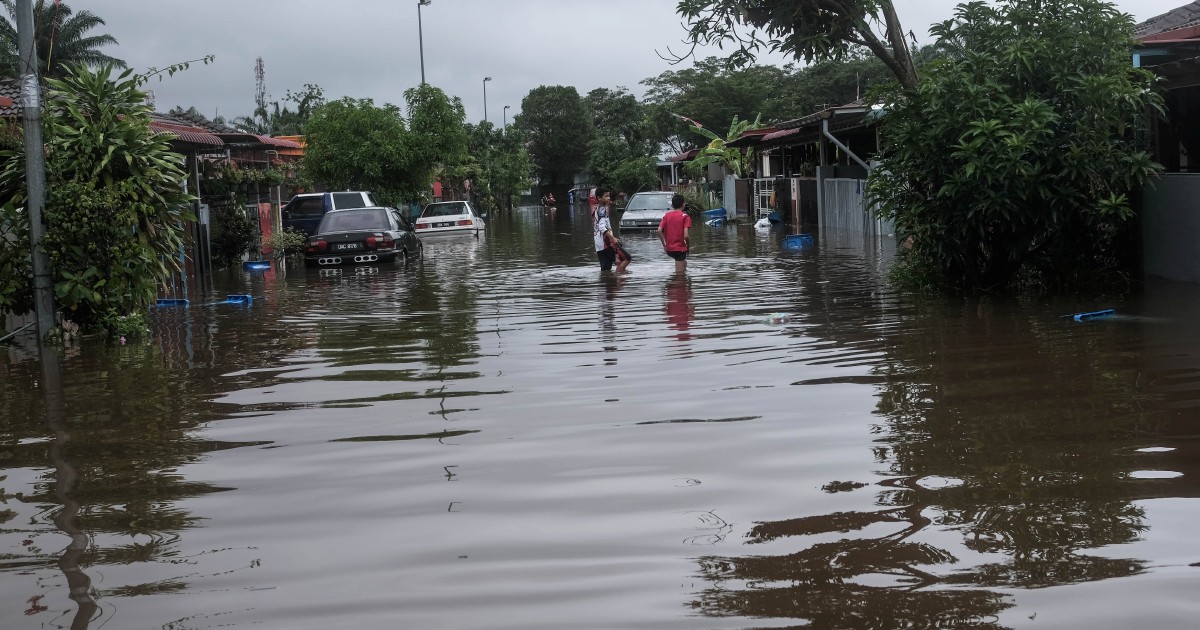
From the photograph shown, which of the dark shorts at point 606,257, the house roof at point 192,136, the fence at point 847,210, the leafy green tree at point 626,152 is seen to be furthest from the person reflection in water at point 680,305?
the leafy green tree at point 626,152

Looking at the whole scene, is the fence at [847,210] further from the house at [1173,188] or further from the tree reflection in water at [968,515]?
the tree reflection in water at [968,515]

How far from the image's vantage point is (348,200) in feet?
105

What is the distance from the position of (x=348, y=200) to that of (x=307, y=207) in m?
1.22

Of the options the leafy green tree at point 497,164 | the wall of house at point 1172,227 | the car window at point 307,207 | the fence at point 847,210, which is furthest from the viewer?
the leafy green tree at point 497,164

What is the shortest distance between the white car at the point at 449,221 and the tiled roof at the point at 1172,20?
20411 mm

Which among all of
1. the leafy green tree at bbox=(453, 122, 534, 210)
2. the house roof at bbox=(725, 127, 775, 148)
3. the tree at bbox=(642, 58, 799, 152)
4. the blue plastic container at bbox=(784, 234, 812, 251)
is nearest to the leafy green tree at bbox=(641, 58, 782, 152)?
the tree at bbox=(642, 58, 799, 152)

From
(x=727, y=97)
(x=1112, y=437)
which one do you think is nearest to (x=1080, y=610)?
(x=1112, y=437)

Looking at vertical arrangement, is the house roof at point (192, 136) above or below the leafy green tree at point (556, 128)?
below

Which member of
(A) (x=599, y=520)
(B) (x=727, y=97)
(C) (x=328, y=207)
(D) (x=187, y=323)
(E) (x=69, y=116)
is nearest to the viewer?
(A) (x=599, y=520)

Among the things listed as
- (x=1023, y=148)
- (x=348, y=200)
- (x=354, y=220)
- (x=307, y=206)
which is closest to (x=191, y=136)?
(x=354, y=220)

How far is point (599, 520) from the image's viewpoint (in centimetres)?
529

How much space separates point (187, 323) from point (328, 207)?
679 inches

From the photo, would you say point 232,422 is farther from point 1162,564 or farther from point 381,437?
point 1162,564

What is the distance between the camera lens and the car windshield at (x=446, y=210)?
1489 inches
